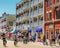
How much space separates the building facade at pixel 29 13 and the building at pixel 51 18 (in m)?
3.20

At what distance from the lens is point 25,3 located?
7338 centimetres

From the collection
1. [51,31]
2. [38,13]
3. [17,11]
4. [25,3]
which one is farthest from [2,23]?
[51,31]

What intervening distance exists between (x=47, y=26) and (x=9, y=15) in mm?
62534

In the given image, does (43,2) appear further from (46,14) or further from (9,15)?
(9,15)

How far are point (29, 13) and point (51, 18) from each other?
57.8ft

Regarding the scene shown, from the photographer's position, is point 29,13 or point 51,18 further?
point 29,13

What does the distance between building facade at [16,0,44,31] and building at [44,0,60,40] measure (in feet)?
10.5

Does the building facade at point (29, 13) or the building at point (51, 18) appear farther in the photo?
the building facade at point (29, 13)

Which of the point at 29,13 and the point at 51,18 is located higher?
the point at 29,13

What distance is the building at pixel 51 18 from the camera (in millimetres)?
48069

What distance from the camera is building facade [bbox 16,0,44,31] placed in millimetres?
59094

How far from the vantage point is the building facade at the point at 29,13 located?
59.1 metres

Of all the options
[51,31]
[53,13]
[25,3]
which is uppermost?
[25,3]

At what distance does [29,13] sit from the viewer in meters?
68.0
